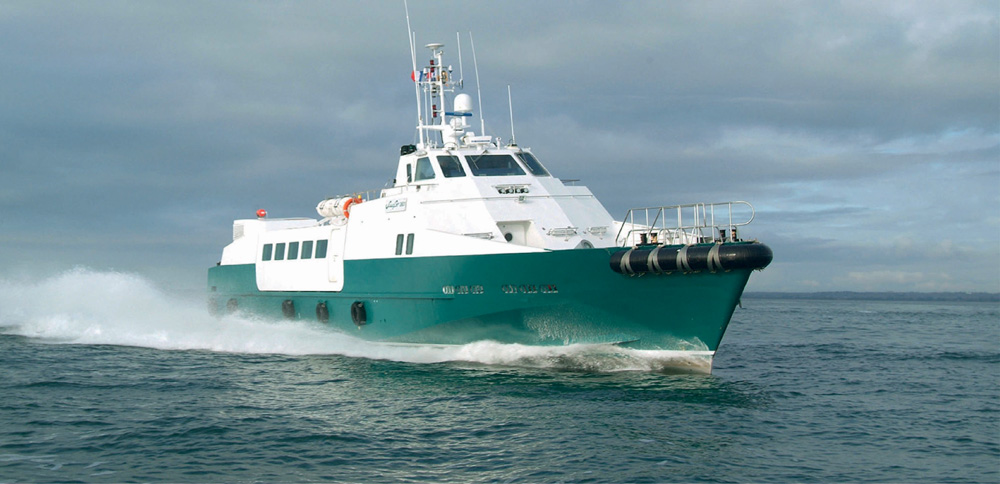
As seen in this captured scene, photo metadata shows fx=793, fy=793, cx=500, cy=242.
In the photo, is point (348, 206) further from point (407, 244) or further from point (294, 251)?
point (407, 244)

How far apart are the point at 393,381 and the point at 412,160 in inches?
258

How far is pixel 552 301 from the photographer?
15.4m

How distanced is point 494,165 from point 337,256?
4.89 meters

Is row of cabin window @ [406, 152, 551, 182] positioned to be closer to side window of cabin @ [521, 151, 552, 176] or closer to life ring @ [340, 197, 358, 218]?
side window of cabin @ [521, 151, 552, 176]

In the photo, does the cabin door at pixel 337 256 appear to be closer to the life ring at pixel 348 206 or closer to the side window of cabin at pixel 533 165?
the life ring at pixel 348 206

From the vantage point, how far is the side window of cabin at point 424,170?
18.8m

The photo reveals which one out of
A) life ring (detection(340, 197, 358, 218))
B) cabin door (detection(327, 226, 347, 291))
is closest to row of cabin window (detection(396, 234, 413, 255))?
cabin door (detection(327, 226, 347, 291))

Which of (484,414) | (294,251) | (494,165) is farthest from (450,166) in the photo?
(484,414)

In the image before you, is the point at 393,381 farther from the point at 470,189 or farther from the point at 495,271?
the point at 470,189

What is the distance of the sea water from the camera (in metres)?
9.16

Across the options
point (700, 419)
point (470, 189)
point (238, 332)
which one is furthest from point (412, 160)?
point (700, 419)

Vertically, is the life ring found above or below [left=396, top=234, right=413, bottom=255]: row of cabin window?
above

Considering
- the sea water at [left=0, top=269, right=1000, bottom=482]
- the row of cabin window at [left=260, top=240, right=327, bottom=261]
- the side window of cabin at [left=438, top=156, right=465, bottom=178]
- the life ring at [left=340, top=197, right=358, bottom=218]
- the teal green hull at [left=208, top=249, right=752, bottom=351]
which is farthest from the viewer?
the row of cabin window at [left=260, top=240, right=327, bottom=261]

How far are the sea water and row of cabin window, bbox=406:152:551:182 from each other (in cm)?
417
